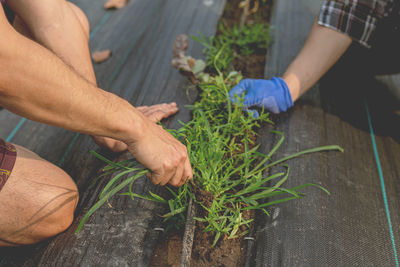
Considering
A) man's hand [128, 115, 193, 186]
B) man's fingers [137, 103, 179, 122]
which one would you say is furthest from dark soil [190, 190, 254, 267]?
man's fingers [137, 103, 179, 122]

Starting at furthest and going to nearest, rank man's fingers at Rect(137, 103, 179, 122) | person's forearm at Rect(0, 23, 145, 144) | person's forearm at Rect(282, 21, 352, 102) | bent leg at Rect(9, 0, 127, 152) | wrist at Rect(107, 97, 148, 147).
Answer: person's forearm at Rect(282, 21, 352, 102) < man's fingers at Rect(137, 103, 179, 122) < bent leg at Rect(9, 0, 127, 152) < wrist at Rect(107, 97, 148, 147) < person's forearm at Rect(0, 23, 145, 144)

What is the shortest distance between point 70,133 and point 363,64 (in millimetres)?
1834

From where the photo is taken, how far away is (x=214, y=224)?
106cm

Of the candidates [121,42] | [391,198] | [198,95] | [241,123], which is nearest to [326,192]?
[391,198]

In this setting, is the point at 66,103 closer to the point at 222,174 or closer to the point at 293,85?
→ the point at 222,174

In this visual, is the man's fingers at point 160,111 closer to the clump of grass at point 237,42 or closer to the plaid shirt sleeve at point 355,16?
the clump of grass at point 237,42

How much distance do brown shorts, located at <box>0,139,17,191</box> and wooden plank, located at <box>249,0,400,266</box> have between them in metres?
0.97

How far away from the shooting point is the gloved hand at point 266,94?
4.96 feet

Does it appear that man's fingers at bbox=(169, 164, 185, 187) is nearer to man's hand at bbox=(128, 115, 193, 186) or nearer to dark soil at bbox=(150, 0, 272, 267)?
man's hand at bbox=(128, 115, 193, 186)

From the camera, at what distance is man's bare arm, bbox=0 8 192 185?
0.72 m

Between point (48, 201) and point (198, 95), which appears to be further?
point (198, 95)

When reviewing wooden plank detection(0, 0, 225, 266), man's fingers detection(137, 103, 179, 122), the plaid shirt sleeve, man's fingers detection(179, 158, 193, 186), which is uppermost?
the plaid shirt sleeve

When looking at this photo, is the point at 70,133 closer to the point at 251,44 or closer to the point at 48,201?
the point at 48,201

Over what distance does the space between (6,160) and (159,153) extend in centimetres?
62
